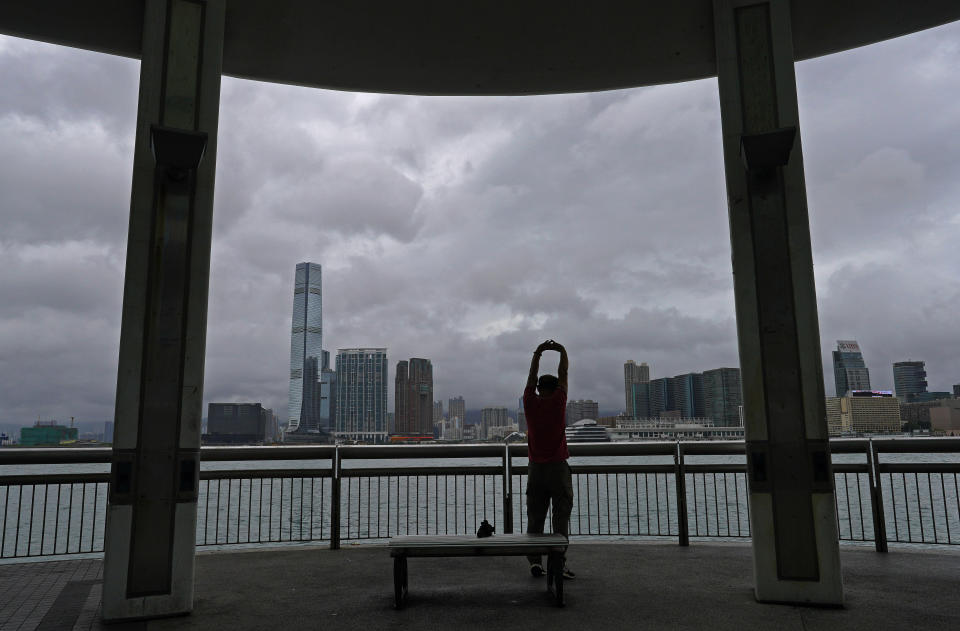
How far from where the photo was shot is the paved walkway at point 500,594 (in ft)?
14.3

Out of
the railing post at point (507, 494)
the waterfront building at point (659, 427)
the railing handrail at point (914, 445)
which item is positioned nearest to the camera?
the railing handrail at point (914, 445)

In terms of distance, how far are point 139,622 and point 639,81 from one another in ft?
22.1

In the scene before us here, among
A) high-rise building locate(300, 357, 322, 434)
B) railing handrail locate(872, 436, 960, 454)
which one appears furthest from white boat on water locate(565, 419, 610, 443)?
high-rise building locate(300, 357, 322, 434)

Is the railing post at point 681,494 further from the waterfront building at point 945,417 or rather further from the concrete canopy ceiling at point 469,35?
the concrete canopy ceiling at point 469,35

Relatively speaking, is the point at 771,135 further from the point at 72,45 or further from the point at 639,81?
the point at 72,45

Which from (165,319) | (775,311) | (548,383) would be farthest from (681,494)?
(165,319)

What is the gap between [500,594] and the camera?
514cm

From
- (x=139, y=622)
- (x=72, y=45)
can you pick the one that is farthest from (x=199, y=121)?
(x=139, y=622)

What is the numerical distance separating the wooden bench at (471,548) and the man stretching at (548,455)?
0.83 m

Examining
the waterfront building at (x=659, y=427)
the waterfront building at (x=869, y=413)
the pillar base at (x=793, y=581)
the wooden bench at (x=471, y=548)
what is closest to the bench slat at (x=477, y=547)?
the wooden bench at (x=471, y=548)

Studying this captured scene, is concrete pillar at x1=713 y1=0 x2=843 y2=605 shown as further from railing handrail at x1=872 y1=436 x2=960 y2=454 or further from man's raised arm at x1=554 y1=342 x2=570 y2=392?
railing handrail at x1=872 y1=436 x2=960 y2=454

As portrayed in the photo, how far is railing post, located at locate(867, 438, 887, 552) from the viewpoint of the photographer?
6625mm

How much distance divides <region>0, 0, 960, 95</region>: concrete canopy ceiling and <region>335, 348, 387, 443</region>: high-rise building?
83.6 ft

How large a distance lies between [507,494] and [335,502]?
75.9 inches
